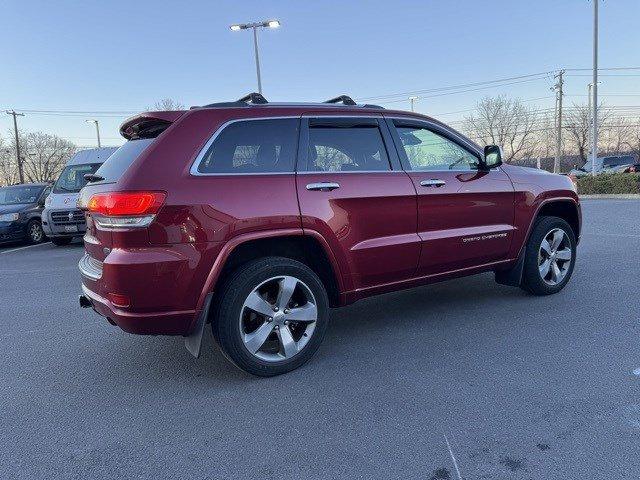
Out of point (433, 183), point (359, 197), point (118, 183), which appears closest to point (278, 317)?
point (359, 197)

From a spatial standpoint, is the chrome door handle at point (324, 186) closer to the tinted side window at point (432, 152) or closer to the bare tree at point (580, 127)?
the tinted side window at point (432, 152)

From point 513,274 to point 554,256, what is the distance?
0.53m

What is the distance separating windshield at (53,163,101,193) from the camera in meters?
11.6

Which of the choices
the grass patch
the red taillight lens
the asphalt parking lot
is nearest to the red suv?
the red taillight lens

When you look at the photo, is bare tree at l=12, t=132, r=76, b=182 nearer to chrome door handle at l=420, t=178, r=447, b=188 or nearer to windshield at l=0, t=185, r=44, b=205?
windshield at l=0, t=185, r=44, b=205

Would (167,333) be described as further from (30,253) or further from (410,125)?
(30,253)

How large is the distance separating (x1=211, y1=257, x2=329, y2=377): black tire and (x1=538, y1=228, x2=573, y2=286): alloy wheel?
2.69 m

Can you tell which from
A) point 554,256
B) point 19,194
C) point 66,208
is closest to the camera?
point 554,256

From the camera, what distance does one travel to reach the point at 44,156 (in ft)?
253

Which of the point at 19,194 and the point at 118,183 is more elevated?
the point at 118,183

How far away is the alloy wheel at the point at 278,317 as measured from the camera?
3307 mm

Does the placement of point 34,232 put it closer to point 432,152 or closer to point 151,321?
point 151,321

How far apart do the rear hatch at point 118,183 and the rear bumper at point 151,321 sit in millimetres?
383

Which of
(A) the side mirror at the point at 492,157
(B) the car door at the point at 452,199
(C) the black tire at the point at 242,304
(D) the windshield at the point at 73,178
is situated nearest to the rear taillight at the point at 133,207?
(C) the black tire at the point at 242,304
